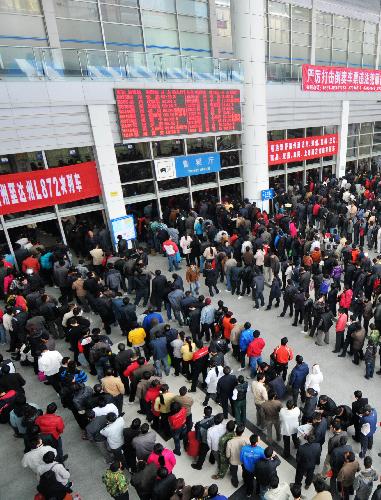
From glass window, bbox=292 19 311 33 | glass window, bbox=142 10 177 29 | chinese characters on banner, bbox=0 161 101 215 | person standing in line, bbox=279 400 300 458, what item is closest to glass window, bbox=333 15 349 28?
glass window, bbox=292 19 311 33

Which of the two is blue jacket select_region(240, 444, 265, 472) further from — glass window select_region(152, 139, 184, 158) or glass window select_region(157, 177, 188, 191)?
glass window select_region(152, 139, 184, 158)

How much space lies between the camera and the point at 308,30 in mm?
21484

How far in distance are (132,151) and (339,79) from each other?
51.2 ft

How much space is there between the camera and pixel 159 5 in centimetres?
1554

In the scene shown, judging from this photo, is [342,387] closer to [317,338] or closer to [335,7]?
[317,338]

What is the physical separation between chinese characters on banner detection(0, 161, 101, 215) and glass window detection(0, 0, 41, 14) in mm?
5585

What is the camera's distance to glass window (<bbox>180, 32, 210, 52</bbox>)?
16.5m

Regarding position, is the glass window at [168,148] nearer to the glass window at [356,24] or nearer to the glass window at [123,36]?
the glass window at [123,36]

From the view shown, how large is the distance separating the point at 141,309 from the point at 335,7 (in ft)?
76.6

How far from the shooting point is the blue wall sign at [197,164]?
15859 mm

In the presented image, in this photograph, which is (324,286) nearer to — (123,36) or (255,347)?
(255,347)

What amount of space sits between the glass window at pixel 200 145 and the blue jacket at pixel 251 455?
13303mm

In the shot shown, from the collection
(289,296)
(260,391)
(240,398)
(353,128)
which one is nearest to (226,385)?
(240,398)

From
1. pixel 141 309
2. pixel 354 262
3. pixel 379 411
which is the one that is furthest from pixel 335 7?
pixel 379 411
